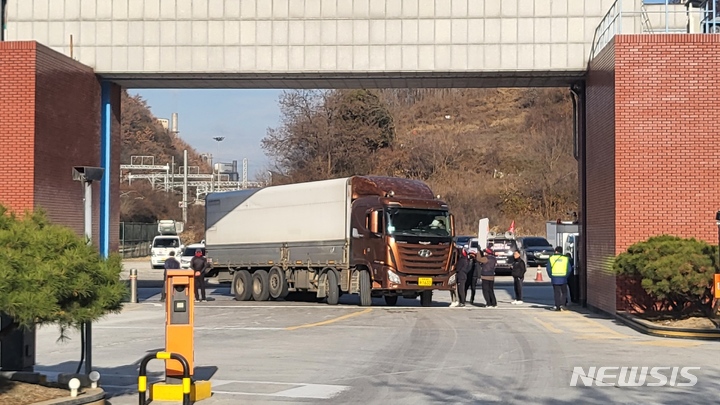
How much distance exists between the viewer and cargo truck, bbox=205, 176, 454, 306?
2831 centimetres

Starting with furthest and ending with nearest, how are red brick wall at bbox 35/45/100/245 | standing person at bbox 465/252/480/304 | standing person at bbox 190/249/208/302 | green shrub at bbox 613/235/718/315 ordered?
standing person at bbox 190/249/208/302 < standing person at bbox 465/252/480/304 < red brick wall at bbox 35/45/100/245 < green shrub at bbox 613/235/718/315

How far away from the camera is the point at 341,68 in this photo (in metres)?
28.1

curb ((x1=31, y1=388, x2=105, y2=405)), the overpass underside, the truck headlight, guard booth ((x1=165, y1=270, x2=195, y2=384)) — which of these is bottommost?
Answer: curb ((x1=31, y1=388, x2=105, y2=405))

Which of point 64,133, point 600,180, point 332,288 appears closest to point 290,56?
point 64,133

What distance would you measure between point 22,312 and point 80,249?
4.37 feet

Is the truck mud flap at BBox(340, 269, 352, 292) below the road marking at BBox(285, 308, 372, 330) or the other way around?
the other way around

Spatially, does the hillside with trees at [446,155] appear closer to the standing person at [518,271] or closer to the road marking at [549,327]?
the standing person at [518,271]

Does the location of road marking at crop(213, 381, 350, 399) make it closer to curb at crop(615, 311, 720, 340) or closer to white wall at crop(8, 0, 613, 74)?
curb at crop(615, 311, 720, 340)

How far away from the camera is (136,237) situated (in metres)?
74.6

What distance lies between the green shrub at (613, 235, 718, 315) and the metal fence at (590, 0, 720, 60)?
21.5 feet

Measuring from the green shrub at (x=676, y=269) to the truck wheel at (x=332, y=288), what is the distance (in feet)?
32.7

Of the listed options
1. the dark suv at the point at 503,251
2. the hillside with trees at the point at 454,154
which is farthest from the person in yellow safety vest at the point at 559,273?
the hillside with trees at the point at 454,154

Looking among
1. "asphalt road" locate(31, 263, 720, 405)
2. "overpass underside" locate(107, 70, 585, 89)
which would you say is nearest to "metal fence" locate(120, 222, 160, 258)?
"overpass underside" locate(107, 70, 585, 89)

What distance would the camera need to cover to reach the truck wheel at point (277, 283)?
3203cm
